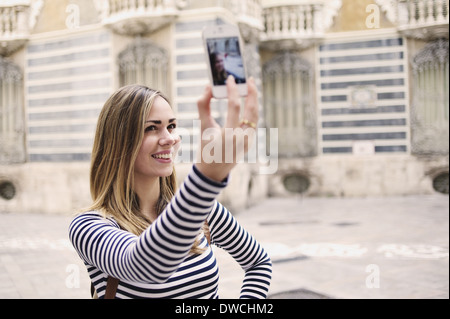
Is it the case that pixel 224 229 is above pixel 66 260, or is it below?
above

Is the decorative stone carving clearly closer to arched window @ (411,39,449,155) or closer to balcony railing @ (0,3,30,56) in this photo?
balcony railing @ (0,3,30,56)

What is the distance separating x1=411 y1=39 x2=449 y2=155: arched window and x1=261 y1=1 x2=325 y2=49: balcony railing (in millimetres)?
2927

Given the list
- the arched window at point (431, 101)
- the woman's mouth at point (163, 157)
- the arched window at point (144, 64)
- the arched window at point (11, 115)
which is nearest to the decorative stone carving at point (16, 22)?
the arched window at point (11, 115)

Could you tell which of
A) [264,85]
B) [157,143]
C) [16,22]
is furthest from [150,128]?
[264,85]

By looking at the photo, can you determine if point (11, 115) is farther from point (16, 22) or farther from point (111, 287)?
point (111, 287)

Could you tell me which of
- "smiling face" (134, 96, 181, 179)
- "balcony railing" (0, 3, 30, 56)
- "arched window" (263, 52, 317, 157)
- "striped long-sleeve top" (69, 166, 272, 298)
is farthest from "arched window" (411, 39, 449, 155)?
"smiling face" (134, 96, 181, 179)

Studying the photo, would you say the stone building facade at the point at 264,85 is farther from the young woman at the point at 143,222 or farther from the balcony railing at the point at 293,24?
the young woman at the point at 143,222

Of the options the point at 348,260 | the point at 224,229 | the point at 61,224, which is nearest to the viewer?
the point at 224,229

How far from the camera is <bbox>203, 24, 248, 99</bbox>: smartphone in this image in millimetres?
1284

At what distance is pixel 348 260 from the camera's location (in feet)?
22.0

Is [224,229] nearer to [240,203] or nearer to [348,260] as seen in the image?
[348,260]

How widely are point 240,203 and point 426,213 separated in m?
4.14

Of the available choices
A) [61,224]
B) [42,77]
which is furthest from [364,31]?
[61,224]

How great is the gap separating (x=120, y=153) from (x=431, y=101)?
13.6 metres
